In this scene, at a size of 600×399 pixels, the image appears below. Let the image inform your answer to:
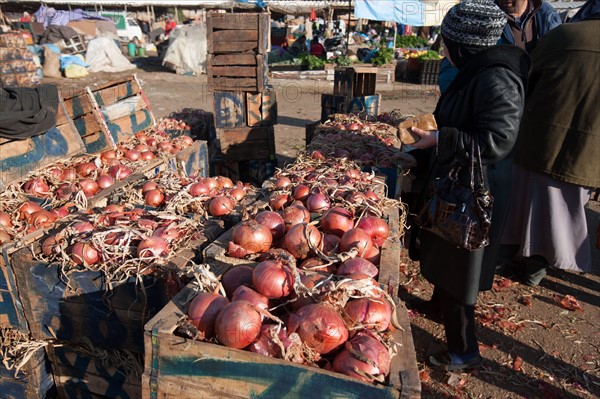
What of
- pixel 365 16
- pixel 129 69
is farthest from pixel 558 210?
pixel 129 69

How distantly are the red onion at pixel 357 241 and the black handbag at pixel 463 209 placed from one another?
0.64 meters

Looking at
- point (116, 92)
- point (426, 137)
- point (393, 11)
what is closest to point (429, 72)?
point (393, 11)

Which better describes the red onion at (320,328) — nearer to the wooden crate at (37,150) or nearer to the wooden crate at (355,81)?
the wooden crate at (37,150)

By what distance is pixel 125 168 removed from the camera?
12.2 feet

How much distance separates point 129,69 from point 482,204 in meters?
21.8

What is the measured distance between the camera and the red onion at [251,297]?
1.63 m

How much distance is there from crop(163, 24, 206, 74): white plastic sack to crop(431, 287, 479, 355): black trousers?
19.4 meters

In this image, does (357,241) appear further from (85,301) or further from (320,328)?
(85,301)

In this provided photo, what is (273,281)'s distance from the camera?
5.58 ft

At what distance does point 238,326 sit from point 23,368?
190 cm

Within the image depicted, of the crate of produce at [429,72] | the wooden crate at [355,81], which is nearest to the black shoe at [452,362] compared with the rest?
the wooden crate at [355,81]

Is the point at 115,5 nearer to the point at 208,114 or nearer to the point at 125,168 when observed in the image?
the point at 208,114

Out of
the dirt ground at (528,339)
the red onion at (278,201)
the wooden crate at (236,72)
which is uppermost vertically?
the wooden crate at (236,72)

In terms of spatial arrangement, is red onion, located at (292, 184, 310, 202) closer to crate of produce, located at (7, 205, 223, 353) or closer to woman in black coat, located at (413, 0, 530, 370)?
crate of produce, located at (7, 205, 223, 353)
